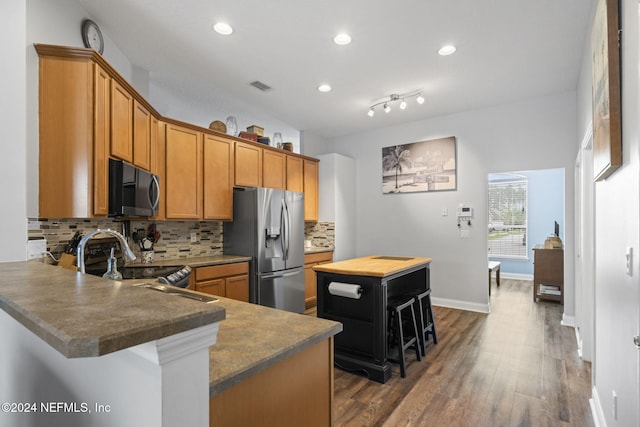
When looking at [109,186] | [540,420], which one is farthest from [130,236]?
[540,420]

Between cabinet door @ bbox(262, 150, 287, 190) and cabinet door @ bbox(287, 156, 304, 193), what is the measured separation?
0.08 m

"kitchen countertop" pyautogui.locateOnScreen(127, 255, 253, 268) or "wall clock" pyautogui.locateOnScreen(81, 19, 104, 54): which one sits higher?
"wall clock" pyautogui.locateOnScreen(81, 19, 104, 54)

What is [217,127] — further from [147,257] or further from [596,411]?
[596,411]

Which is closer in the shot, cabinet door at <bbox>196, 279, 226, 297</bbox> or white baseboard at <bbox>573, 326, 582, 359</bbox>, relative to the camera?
white baseboard at <bbox>573, 326, 582, 359</bbox>

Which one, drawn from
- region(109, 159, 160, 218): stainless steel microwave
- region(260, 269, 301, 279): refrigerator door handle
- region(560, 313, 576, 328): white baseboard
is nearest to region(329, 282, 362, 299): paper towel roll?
region(260, 269, 301, 279): refrigerator door handle

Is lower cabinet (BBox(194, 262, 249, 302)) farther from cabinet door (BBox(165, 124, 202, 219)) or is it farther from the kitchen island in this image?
the kitchen island

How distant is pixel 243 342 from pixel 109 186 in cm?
189

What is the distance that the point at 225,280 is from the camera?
353cm

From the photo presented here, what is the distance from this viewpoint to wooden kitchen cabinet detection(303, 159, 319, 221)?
5.20 metres

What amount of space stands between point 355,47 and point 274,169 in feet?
7.07

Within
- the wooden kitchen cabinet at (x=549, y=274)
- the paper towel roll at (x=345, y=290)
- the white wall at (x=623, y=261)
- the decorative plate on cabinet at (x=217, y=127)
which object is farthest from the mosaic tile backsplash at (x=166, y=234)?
the wooden kitchen cabinet at (x=549, y=274)

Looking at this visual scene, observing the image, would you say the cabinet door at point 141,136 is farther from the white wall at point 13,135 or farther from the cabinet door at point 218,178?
the white wall at point 13,135


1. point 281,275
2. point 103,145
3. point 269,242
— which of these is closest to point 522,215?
point 281,275

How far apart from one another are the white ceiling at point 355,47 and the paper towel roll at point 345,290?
81.4 inches
